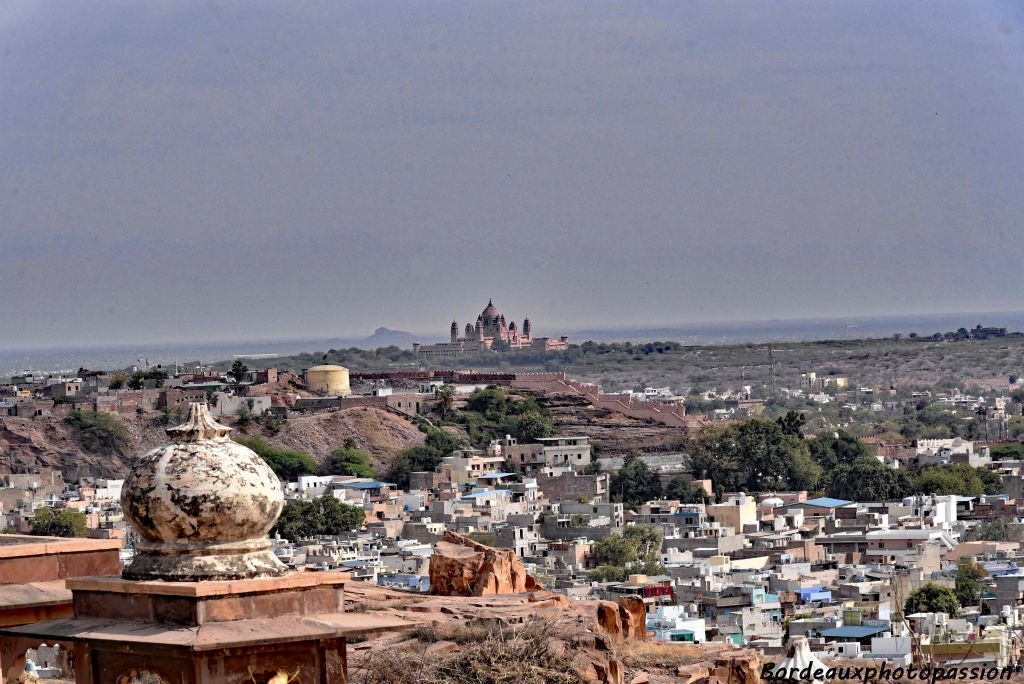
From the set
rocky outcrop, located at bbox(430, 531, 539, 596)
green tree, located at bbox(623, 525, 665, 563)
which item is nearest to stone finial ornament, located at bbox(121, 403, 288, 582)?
rocky outcrop, located at bbox(430, 531, 539, 596)

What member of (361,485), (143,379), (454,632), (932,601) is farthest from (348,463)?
(454,632)

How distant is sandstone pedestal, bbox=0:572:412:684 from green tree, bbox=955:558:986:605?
2842 cm

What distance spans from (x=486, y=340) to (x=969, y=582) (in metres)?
108

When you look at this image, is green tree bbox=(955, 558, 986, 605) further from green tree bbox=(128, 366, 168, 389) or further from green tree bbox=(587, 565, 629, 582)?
green tree bbox=(128, 366, 168, 389)

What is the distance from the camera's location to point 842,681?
1308 centimetres

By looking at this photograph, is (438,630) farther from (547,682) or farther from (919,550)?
(919,550)

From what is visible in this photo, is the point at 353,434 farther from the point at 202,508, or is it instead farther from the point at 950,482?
the point at 202,508

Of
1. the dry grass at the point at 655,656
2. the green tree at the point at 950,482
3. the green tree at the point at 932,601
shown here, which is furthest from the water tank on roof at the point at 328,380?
the dry grass at the point at 655,656

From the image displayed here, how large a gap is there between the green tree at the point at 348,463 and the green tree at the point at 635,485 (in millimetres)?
8644

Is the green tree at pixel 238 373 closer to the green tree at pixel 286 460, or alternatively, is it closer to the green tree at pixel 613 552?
the green tree at pixel 286 460

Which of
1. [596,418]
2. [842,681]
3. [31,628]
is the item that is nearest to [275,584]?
[31,628]

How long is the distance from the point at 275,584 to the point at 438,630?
6303mm

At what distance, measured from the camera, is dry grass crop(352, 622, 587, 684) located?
8812mm

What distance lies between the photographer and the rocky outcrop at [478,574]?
15586mm
